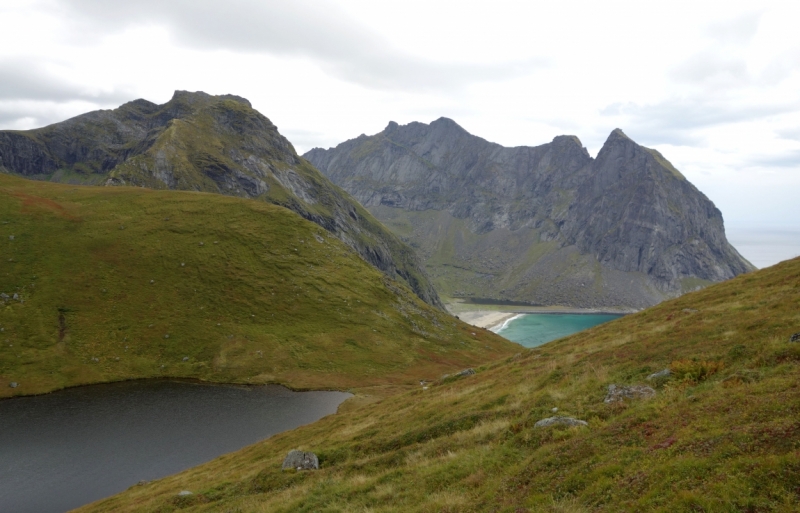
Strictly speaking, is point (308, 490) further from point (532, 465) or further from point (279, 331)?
point (279, 331)

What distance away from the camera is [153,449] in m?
55.4

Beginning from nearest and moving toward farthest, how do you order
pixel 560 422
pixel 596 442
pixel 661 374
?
pixel 596 442 < pixel 560 422 < pixel 661 374

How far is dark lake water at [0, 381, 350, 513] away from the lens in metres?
47.5

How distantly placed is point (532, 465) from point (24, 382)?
311ft

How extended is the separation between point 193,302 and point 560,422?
103 m

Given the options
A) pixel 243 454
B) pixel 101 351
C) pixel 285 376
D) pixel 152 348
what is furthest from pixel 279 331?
pixel 243 454

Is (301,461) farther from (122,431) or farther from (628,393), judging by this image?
(122,431)

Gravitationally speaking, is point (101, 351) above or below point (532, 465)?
below

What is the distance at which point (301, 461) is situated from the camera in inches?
1174

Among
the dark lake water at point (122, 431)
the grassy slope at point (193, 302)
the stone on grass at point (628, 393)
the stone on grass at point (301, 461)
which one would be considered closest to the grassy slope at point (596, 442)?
the stone on grass at point (628, 393)

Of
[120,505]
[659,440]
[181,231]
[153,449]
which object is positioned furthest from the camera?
[181,231]

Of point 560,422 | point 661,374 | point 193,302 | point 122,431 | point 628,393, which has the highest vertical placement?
point 661,374

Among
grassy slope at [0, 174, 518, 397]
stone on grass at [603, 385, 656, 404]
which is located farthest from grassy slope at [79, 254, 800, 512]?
grassy slope at [0, 174, 518, 397]

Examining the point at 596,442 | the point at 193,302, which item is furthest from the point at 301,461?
the point at 193,302
